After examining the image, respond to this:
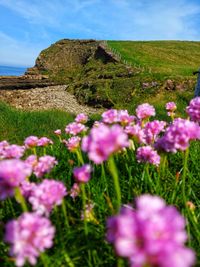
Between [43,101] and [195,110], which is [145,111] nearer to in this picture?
[195,110]

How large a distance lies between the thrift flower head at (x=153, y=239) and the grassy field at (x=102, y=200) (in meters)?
0.61

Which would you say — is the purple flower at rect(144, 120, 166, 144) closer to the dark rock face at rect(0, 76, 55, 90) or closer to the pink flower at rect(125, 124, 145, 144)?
the pink flower at rect(125, 124, 145, 144)

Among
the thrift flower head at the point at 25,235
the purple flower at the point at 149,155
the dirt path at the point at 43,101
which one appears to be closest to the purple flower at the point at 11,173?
the thrift flower head at the point at 25,235

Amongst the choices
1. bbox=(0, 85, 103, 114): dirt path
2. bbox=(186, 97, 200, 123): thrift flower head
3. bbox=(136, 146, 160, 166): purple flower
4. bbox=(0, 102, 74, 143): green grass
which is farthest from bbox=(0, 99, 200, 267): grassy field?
bbox=(0, 85, 103, 114): dirt path

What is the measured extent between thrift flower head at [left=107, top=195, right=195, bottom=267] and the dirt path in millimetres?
24211

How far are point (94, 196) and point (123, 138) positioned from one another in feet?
6.55

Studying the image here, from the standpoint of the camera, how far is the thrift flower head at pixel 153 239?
1.00 metres

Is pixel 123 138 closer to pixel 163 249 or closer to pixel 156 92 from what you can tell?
pixel 163 249

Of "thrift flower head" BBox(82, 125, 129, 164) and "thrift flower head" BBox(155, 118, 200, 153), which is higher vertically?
"thrift flower head" BBox(82, 125, 129, 164)

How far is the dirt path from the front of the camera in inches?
1049

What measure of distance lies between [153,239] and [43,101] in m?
29.6

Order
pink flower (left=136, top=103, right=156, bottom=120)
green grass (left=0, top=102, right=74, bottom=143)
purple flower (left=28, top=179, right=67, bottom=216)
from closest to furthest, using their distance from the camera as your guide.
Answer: purple flower (left=28, top=179, right=67, bottom=216) → pink flower (left=136, top=103, right=156, bottom=120) → green grass (left=0, top=102, right=74, bottom=143)

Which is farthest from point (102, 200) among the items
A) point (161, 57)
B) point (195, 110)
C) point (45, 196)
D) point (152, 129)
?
point (161, 57)

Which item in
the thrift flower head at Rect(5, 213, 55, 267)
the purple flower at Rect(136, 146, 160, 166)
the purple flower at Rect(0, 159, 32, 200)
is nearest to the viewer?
the thrift flower head at Rect(5, 213, 55, 267)
